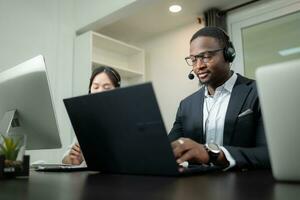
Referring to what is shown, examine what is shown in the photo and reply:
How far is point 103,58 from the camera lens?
372 centimetres

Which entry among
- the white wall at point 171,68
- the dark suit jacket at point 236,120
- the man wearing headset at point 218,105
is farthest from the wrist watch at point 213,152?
the white wall at point 171,68

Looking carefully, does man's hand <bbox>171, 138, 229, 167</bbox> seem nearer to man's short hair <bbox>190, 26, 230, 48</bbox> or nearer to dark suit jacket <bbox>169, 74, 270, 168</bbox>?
dark suit jacket <bbox>169, 74, 270, 168</bbox>

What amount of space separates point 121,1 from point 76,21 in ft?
2.34

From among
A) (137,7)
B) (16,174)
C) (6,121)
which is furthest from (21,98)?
(137,7)

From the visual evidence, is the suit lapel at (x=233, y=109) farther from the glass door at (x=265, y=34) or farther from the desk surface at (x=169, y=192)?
the glass door at (x=265, y=34)

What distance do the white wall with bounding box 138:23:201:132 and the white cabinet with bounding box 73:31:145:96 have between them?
0.53 ft

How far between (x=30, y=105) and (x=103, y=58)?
8.60 feet

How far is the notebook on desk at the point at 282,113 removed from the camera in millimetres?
591

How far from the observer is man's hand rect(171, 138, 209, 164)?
91 cm

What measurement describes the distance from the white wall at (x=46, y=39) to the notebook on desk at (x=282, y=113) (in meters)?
2.57

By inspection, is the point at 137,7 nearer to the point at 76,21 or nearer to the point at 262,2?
the point at 76,21

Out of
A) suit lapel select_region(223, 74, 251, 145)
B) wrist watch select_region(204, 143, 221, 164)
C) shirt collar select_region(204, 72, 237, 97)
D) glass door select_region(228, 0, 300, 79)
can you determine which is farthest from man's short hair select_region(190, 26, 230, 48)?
glass door select_region(228, 0, 300, 79)

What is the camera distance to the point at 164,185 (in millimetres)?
632


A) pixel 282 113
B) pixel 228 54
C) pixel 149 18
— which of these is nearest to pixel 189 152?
pixel 282 113
